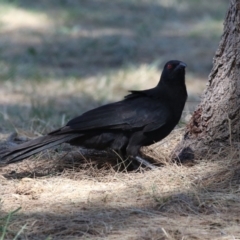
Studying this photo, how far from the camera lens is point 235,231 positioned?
13.6 feet

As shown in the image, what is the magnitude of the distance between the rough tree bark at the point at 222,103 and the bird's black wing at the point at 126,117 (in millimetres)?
295

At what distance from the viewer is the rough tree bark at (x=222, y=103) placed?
535cm

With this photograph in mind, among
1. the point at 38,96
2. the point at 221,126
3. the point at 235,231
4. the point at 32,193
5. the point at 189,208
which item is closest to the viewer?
the point at 235,231

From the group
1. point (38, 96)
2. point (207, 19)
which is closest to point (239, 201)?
point (38, 96)

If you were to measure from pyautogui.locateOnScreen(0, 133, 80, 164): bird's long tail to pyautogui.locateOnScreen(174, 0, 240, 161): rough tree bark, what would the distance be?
0.96m

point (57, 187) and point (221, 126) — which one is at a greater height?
point (221, 126)

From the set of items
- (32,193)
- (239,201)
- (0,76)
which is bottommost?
(0,76)

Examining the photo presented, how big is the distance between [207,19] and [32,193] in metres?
10.9

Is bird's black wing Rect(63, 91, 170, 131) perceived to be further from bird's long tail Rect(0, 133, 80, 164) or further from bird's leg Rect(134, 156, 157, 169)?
bird's leg Rect(134, 156, 157, 169)

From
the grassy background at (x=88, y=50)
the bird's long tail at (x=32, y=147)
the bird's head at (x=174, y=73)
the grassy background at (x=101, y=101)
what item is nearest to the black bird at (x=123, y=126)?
the bird's long tail at (x=32, y=147)

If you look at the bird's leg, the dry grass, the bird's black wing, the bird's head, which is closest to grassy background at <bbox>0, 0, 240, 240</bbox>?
the dry grass

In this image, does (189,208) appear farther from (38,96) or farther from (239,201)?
(38,96)

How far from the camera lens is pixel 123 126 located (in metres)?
5.58

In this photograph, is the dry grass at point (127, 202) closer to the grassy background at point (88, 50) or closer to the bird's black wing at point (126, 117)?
the bird's black wing at point (126, 117)
